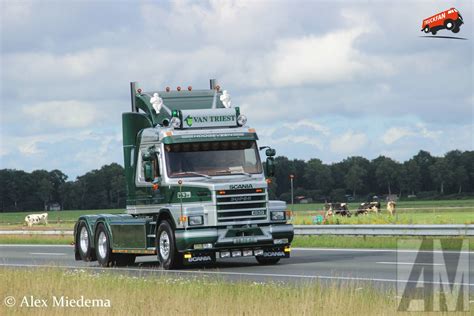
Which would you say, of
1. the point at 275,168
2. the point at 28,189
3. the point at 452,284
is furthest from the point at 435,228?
the point at 28,189

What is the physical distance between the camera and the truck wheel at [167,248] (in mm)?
23859

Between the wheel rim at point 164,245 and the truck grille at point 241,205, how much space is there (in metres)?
1.33

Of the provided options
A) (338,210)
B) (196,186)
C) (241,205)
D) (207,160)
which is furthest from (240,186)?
(338,210)

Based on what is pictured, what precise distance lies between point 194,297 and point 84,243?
13.7 m

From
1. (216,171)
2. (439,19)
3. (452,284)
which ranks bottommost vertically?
(452,284)

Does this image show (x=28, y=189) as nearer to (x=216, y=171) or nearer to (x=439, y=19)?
(x=439, y=19)

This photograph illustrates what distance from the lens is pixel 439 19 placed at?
3656cm

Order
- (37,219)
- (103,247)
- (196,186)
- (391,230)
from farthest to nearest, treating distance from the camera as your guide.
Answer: (37,219)
(391,230)
(103,247)
(196,186)

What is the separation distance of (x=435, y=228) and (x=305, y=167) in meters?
108

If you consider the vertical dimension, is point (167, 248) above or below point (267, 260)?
above

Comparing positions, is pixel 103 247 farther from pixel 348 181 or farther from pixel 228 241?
pixel 348 181

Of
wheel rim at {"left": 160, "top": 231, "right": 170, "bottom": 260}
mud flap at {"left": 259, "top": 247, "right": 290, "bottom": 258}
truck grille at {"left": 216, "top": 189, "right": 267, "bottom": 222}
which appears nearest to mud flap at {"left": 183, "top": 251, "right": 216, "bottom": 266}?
wheel rim at {"left": 160, "top": 231, "right": 170, "bottom": 260}

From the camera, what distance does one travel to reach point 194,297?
15102mm

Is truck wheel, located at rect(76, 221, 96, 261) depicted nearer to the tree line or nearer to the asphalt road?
the asphalt road
